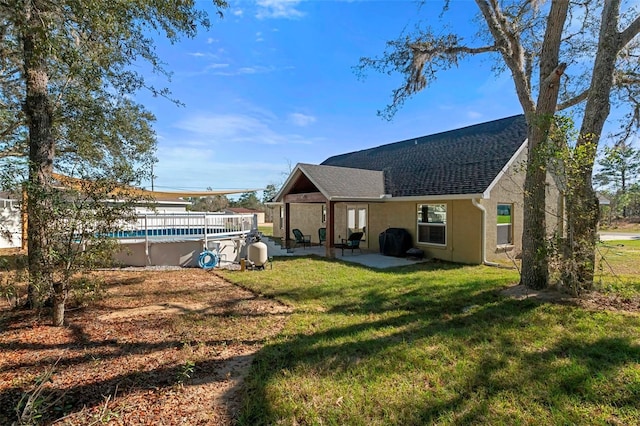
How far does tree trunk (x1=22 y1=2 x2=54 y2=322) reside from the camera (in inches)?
182

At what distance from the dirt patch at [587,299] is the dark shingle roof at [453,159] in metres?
4.31

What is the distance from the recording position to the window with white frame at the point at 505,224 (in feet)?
36.8

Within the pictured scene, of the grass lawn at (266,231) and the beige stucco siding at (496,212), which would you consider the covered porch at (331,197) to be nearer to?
the beige stucco siding at (496,212)

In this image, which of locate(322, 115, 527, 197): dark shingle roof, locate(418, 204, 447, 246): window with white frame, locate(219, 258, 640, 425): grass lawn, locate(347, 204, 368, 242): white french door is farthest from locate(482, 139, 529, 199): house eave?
locate(347, 204, 368, 242): white french door

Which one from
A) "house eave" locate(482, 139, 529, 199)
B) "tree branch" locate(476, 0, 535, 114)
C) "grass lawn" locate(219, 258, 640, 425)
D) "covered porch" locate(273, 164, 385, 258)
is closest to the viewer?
"grass lawn" locate(219, 258, 640, 425)

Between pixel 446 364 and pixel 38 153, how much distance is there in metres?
7.42

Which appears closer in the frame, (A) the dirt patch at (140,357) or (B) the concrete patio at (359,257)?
(A) the dirt patch at (140,357)

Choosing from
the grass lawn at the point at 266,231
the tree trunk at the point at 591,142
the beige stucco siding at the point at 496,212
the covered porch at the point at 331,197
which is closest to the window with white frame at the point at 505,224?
the beige stucco siding at the point at 496,212

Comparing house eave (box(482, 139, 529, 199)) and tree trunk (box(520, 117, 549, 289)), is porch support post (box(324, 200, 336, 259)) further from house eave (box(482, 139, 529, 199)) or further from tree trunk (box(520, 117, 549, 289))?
tree trunk (box(520, 117, 549, 289))

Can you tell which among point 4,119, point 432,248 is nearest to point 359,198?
point 432,248

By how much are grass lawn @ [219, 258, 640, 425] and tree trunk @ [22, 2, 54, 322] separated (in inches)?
147

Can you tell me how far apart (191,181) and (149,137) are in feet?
145

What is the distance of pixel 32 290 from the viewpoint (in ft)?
18.2

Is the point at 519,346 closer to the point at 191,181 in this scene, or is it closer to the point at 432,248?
the point at 432,248
